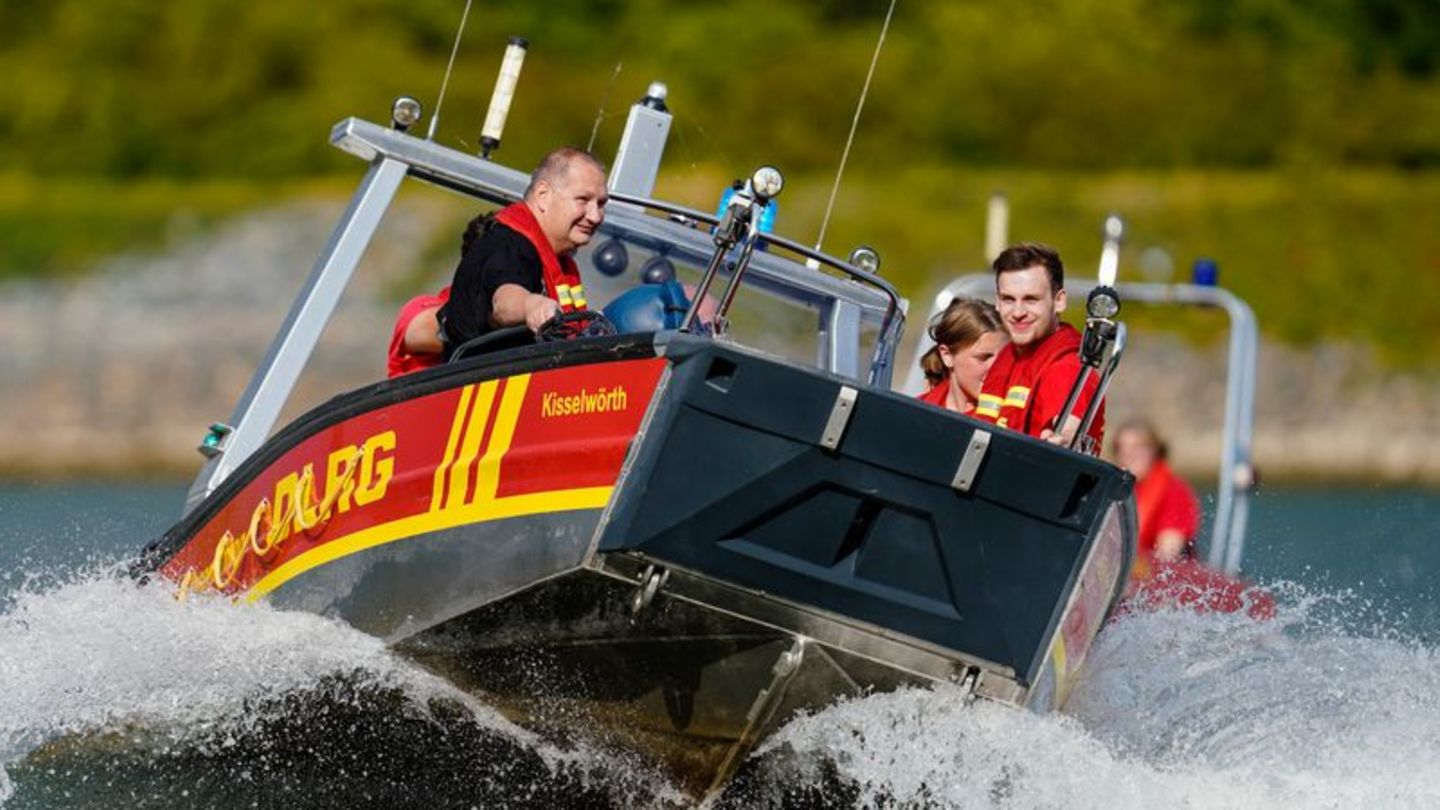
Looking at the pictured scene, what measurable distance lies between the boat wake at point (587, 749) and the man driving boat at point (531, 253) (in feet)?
3.08

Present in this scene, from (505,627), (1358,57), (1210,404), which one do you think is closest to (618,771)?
(505,627)

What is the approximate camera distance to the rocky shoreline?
3172 cm

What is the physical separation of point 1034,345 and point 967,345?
0.65 meters

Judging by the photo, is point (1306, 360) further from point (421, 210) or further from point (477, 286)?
point (477, 286)

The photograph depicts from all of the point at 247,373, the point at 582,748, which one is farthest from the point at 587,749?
the point at 247,373

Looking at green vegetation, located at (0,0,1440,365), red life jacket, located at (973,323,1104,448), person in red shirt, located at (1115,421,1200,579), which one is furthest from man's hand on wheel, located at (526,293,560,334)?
green vegetation, located at (0,0,1440,365)

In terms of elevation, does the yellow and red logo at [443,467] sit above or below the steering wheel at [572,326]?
below

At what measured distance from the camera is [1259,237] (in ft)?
115

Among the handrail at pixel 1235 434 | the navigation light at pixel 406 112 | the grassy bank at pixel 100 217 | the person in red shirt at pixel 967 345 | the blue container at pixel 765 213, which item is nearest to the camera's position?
the person in red shirt at pixel 967 345

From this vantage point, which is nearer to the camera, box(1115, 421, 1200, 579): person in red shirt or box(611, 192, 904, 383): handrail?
box(611, 192, 904, 383): handrail

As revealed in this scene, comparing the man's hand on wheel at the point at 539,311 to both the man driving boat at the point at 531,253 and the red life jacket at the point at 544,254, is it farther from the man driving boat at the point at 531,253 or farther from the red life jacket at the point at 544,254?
the red life jacket at the point at 544,254

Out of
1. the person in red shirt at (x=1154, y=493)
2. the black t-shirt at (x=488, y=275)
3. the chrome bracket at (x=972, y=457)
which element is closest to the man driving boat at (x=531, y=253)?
the black t-shirt at (x=488, y=275)

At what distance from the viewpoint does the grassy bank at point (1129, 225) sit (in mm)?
33844

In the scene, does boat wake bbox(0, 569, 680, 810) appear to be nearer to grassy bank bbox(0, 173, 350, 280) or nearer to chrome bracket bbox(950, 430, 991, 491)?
chrome bracket bbox(950, 430, 991, 491)
